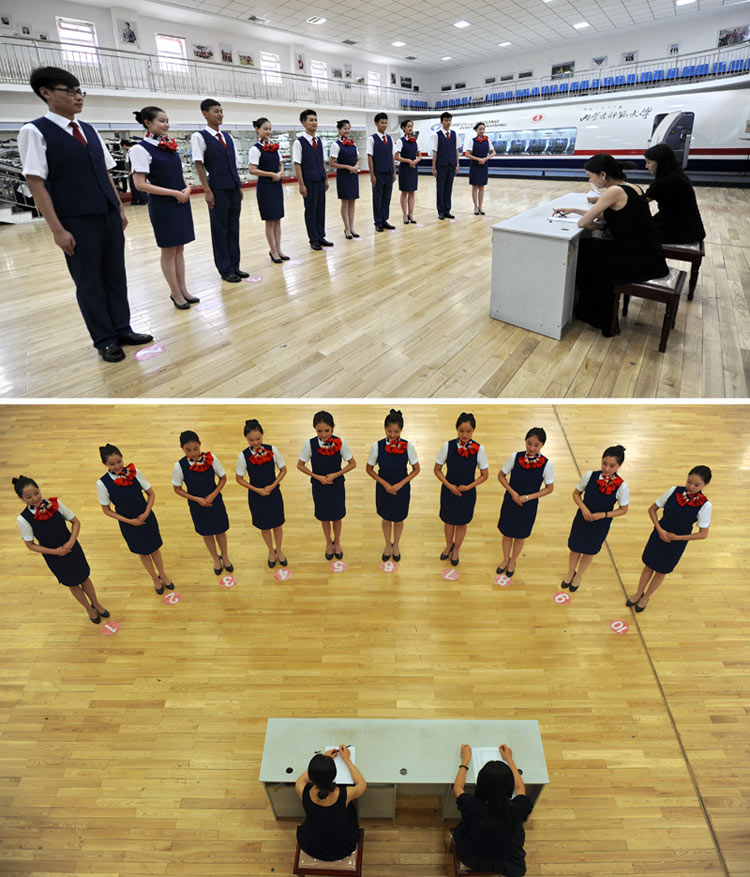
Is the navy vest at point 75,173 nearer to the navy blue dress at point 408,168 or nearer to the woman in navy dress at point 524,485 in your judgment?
the woman in navy dress at point 524,485

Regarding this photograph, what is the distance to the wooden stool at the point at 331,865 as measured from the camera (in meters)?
1.44

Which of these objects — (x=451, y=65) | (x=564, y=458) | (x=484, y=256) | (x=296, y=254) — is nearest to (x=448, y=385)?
(x=564, y=458)

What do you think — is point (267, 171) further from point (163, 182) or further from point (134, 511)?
point (134, 511)

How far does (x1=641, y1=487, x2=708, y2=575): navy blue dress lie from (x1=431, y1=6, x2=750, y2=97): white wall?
723 inches

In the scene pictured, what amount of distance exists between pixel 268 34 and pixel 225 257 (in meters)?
14.7

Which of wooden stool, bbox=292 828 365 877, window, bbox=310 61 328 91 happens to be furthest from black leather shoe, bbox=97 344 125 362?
window, bbox=310 61 328 91

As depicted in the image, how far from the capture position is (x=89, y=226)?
3.05 metres

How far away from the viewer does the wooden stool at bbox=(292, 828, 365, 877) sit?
144 centimetres

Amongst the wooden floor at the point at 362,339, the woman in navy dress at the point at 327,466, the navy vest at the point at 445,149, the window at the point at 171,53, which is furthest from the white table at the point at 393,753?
the window at the point at 171,53

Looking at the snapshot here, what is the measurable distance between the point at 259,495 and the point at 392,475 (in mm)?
653

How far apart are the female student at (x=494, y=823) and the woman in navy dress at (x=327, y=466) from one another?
1.28 metres

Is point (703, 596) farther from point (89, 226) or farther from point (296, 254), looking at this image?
point (296, 254)

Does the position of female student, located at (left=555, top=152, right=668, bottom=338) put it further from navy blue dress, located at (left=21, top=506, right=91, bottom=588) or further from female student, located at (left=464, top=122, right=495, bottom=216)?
female student, located at (left=464, top=122, right=495, bottom=216)

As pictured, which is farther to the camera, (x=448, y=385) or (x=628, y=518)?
(x=448, y=385)
